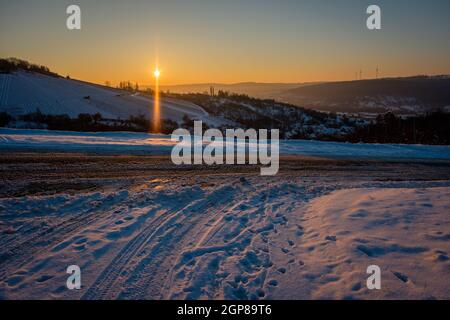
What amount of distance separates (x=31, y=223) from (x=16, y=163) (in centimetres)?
448

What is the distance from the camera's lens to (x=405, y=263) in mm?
4332

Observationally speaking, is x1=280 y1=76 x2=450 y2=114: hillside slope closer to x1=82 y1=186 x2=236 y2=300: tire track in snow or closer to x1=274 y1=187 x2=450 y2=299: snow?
x1=274 y1=187 x2=450 y2=299: snow

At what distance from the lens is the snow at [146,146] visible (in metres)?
11.7

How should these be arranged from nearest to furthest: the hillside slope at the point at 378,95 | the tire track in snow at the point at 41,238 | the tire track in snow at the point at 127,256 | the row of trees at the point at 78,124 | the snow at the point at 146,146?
the tire track in snow at the point at 127,256 < the tire track in snow at the point at 41,238 < the snow at the point at 146,146 < the row of trees at the point at 78,124 < the hillside slope at the point at 378,95

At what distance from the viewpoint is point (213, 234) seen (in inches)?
212

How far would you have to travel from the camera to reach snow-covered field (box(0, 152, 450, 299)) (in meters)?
3.90

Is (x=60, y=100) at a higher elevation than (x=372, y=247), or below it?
higher

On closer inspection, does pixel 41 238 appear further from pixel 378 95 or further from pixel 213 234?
pixel 378 95

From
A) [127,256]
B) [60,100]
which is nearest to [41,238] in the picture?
[127,256]

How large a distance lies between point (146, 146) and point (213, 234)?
8435mm

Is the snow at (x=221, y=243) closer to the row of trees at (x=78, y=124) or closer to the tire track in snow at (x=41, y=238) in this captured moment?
the tire track in snow at (x=41, y=238)

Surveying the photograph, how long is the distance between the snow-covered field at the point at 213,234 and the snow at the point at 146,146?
9.44ft

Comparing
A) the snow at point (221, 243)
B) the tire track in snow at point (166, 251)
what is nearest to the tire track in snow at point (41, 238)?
the snow at point (221, 243)
